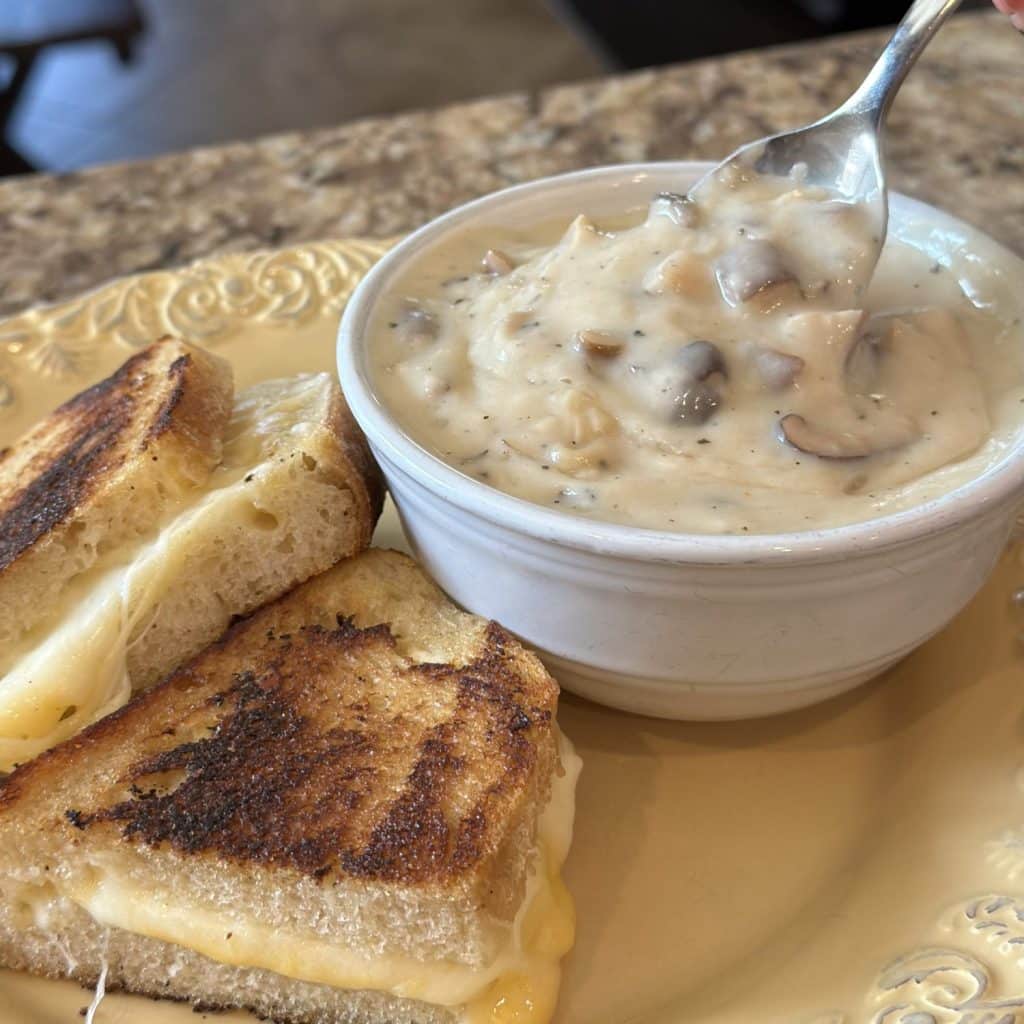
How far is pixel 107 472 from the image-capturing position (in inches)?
66.6

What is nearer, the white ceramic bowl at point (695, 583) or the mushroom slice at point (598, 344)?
the white ceramic bowl at point (695, 583)

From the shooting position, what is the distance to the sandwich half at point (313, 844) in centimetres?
133

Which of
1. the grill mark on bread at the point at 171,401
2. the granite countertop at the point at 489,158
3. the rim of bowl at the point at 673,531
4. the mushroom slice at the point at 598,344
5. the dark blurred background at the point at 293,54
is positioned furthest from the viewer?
the dark blurred background at the point at 293,54

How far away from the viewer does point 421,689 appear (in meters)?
1.58

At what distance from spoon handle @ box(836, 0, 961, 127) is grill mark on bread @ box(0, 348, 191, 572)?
1.22 meters

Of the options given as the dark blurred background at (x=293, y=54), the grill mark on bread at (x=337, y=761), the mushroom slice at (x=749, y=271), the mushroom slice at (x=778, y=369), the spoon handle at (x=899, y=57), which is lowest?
the dark blurred background at (x=293, y=54)

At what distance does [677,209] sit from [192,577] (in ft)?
3.11

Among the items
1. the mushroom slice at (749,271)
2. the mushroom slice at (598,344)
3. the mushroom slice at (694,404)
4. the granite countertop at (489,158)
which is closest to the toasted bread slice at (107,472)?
the mushroom slice at (598,344)

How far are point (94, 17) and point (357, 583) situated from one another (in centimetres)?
496

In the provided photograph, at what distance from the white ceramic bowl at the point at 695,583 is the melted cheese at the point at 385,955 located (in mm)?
315

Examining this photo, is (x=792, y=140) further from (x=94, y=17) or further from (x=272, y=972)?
(x=94, y=17)

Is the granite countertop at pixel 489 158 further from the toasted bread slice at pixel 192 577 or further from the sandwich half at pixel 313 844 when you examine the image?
the sandwich half at pixel 313 844

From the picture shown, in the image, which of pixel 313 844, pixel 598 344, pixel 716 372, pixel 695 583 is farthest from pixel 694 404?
pixel 313 844

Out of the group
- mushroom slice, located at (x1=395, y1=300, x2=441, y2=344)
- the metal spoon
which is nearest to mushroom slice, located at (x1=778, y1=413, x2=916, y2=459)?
the metal spoon
